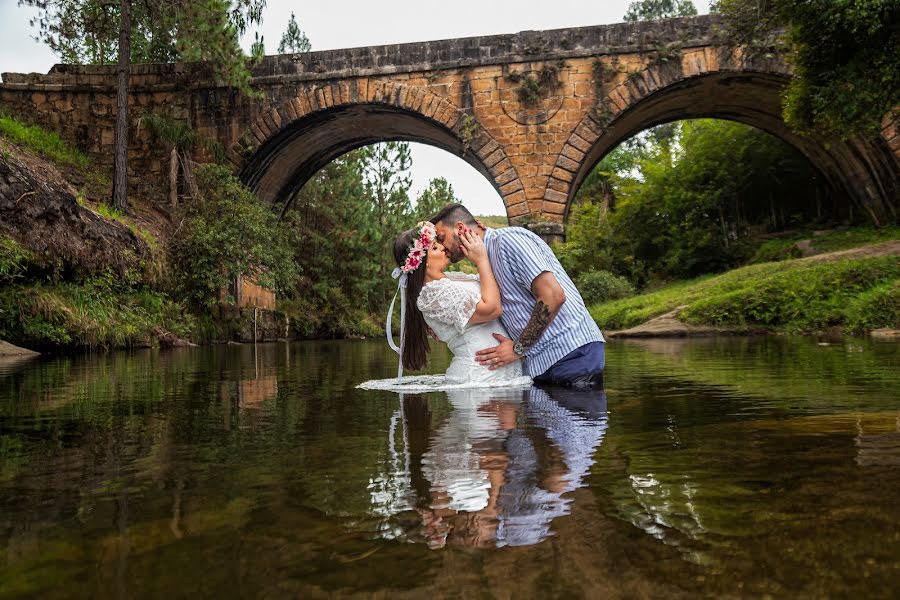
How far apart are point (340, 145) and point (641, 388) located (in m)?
15.6

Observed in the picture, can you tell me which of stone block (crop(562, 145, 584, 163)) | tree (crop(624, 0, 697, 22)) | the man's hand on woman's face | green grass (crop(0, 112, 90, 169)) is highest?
tree (crop(624, 0, 697, 22))

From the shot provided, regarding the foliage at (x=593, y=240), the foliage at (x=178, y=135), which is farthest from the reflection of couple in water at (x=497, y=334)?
the foliage at (x=593, y=240)

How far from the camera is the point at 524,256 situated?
396 cm

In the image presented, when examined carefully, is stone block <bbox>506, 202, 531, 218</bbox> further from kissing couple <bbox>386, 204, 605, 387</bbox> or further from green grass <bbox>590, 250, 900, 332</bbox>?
kissing couple <bbox>386, 204, 605, 387</bbox>

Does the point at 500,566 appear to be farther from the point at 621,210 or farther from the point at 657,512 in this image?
the point at 621,210

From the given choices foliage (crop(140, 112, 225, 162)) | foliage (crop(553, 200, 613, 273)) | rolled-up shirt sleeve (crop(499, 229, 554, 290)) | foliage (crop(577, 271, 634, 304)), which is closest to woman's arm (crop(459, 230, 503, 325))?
rolled-up shirt sleeve (crop(499, 229, 554, 290))

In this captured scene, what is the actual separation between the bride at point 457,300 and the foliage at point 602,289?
17964 millimetres

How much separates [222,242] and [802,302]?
10.6 m

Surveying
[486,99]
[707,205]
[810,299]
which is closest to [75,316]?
[486,99]

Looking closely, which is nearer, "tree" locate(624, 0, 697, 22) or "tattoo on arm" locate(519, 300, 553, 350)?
"tattoo on arm" locate(519, 300, 553, 350)

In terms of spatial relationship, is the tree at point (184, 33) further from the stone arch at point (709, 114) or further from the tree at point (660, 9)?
the tree at point (660, 9)

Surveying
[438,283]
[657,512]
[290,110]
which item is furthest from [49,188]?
[657,512]

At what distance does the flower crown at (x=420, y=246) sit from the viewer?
165 inches

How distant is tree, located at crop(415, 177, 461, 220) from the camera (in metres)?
31.6
